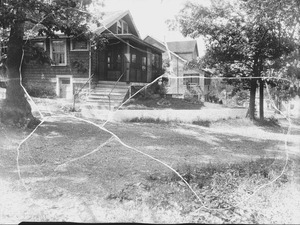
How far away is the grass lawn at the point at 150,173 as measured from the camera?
1771 mm

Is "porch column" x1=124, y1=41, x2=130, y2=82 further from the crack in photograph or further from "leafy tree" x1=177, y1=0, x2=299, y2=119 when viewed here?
"leafy tree" x1=177, y1=0, x2=299, y2=119

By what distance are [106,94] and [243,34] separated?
130 centimetres

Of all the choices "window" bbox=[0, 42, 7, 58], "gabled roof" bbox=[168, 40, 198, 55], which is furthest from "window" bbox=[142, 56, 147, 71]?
"window" bbox=[0, 42, 7, 58]

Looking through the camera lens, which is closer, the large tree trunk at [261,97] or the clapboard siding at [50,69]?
the large tree trunk at [261,97]

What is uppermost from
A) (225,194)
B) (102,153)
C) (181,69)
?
(181,69)

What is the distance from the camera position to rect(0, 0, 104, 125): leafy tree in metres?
2.13

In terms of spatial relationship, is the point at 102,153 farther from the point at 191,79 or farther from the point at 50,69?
the point at 191,79

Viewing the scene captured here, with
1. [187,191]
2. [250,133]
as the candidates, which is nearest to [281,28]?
[250,133]

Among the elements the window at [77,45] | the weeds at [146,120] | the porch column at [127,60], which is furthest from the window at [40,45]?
the weeds at [146,120]

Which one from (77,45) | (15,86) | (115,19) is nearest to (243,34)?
(115,19)

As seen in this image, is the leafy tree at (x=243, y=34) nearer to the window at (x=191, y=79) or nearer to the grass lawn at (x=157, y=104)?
the window at (x=191, y=79)

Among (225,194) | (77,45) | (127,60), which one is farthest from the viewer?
(77,45)

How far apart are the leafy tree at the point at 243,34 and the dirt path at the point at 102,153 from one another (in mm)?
383

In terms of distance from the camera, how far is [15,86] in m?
2.20
